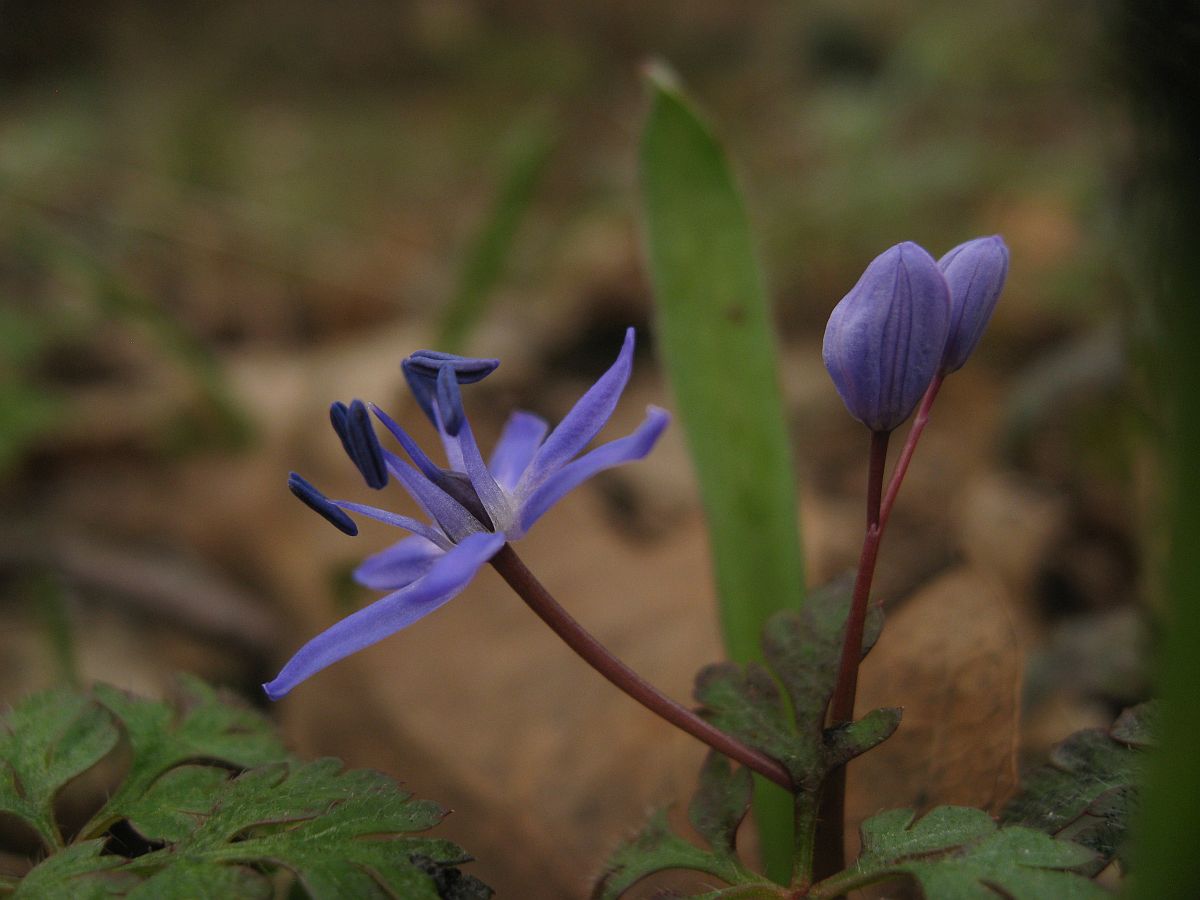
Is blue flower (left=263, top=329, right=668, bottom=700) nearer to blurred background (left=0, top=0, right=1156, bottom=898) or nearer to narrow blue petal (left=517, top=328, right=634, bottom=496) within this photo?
narrow blue petal (left=517, top=328, right=634, bottom=496)

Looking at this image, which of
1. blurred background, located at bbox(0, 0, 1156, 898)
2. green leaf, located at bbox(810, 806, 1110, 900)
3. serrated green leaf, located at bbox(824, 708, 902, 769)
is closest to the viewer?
green leaf, located at bbox(810, 806, 1110, 900)

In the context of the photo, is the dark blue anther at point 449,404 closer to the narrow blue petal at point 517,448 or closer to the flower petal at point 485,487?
the flower petal at point 485,487

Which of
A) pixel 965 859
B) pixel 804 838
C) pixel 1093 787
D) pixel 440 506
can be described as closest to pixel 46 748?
pixel 440 506

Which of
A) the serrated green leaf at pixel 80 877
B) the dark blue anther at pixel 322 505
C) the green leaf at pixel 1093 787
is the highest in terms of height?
the dark blue anther at pixel 322 505

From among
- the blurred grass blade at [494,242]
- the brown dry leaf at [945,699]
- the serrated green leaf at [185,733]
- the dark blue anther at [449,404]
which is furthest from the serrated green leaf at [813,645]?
the blurred grass blade at [494,242]

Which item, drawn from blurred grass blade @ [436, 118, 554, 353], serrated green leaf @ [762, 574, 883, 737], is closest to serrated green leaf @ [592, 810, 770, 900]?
serrated green leaf @ [762, 574, 883, 737]

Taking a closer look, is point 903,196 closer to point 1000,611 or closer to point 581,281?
point 581,281
